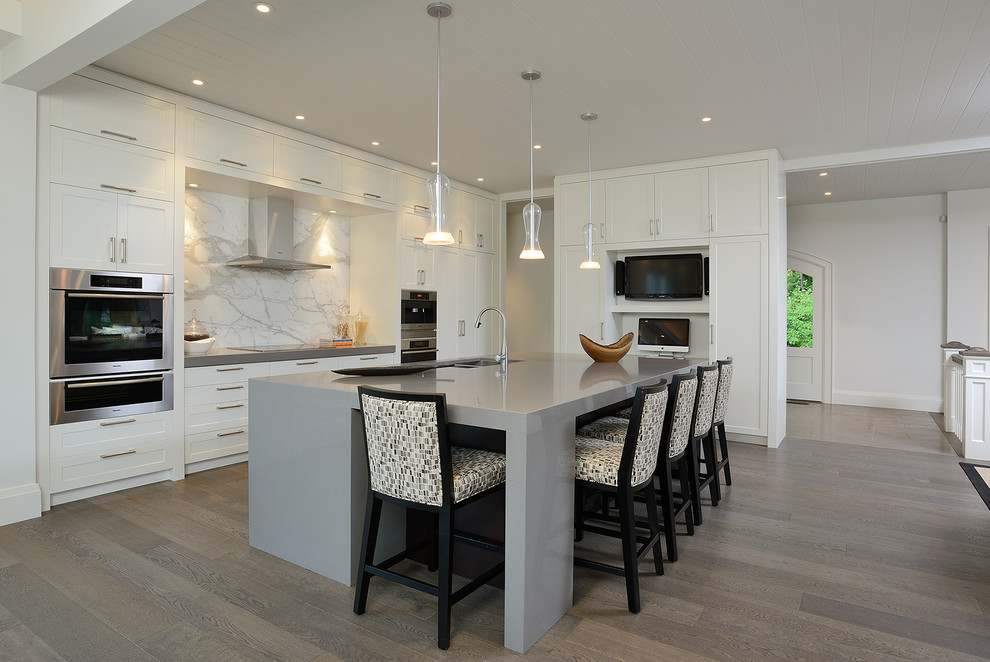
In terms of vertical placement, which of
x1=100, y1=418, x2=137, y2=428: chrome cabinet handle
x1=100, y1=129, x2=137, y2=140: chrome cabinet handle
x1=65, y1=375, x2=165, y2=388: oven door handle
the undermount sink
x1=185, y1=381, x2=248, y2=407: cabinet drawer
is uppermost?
x1=100, y1=129, x2=137, y2=140: chrome cabinet handle

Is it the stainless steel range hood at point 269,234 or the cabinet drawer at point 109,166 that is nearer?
the cabinet drawer at point 109,166

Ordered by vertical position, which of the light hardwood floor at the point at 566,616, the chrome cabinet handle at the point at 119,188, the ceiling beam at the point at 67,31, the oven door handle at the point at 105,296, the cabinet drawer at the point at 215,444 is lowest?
the light hardwood floor at the point at 566,616

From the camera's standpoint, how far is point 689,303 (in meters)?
5.68

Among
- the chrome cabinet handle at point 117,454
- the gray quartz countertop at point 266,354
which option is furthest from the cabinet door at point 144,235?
the chrome cabinet handle at point 117,454

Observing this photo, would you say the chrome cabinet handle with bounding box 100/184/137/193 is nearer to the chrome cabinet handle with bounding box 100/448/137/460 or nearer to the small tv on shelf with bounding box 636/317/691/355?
the chrome cabinet handle with bounding box 100/448/137/460

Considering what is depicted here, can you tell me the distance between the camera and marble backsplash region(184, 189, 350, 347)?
180 inches

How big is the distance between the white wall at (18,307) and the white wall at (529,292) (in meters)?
5.72

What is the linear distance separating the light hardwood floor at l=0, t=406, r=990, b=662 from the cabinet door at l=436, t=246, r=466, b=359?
3.11 metres

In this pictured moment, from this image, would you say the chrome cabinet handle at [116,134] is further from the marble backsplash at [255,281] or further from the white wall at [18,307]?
the marble backsplash at [255,281]

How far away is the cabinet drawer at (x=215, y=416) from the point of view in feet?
13.0

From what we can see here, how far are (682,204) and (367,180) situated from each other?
2967 millimetres

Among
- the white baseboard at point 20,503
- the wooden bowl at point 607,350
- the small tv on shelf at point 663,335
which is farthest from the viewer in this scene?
the small tv on shelf at point 663,335

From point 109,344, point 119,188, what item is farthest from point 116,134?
point 109,344

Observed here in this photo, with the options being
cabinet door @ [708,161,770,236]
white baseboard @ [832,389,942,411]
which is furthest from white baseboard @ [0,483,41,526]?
white baseboard @ [832,389,942,411]
